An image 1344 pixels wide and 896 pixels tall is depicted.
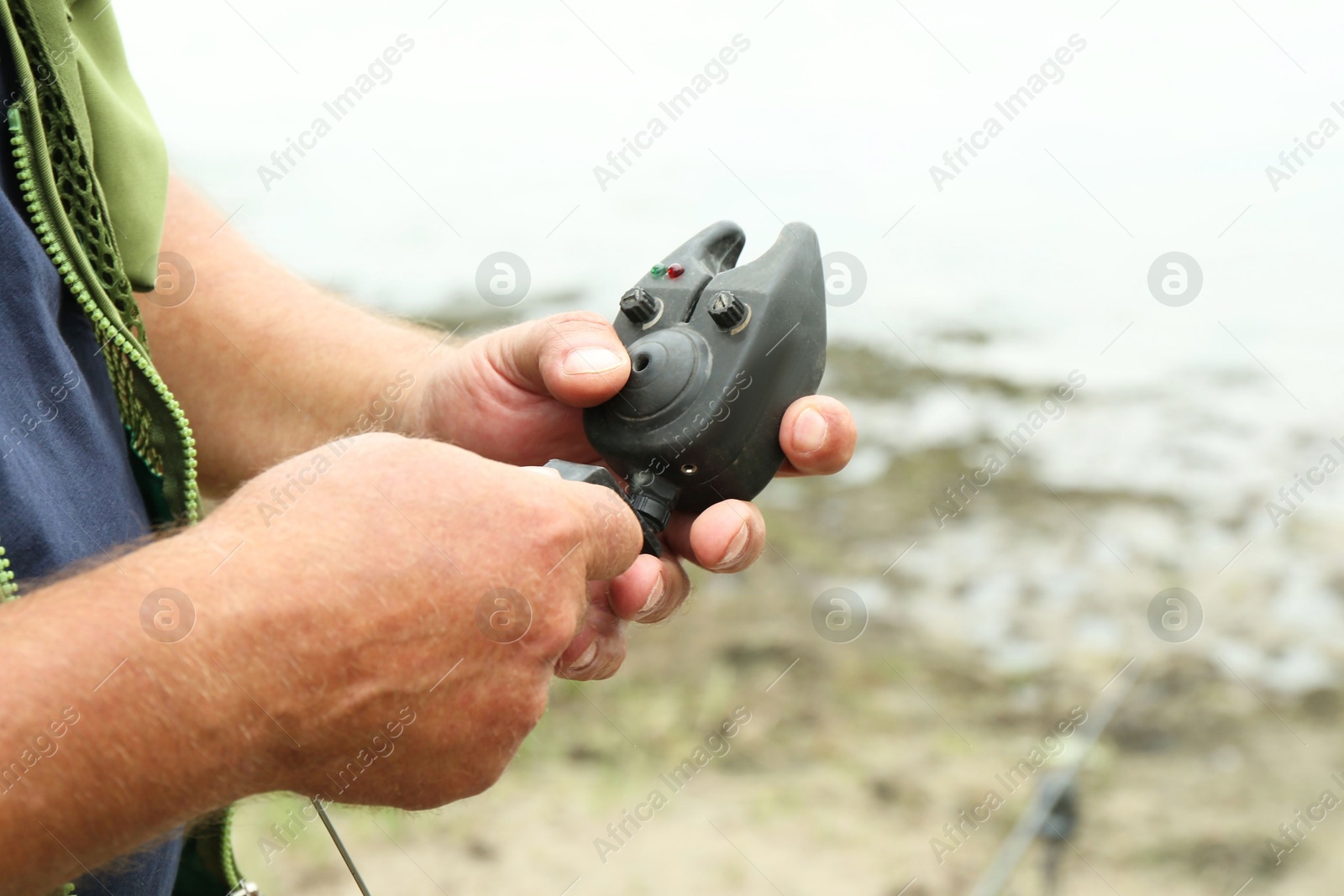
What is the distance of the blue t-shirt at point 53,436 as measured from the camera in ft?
3.25

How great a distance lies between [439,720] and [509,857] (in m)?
1.72

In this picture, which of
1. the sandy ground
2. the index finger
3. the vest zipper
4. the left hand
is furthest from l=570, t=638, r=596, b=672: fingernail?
the sandy ground

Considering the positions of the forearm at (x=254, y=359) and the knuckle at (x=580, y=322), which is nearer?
the knuckle at (x=580, y=322)

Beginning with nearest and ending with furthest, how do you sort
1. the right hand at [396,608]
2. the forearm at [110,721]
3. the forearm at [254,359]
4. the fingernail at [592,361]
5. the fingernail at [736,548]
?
the forearm at [110,721]
the right hand at [396,608]
the fingernail at [592,361]
the fingernail at [736,548]
the forearm at [254,359]

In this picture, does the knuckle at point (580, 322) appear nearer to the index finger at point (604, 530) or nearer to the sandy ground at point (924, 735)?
the index finger at point (604, 530)

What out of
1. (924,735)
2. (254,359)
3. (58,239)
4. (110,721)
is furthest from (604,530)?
(924,735)

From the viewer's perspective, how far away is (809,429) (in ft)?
4.62

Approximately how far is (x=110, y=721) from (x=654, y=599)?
738 mm

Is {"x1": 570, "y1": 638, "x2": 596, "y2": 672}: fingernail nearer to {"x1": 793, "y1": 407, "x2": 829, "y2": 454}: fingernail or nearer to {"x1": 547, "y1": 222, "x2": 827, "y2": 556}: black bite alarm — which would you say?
Answer: {"x1": 547, "y1": 222, "x2": 827, "y2": 556}: black bite alarm

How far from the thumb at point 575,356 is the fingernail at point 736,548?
10.5 inches

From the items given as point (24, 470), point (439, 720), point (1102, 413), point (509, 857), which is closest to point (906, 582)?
point (1102, 413)

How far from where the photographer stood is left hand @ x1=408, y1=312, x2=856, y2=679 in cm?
139

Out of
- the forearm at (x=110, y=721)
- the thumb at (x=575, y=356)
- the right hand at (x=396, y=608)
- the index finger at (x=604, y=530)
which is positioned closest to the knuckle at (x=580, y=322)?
the thumb at (x=575, y=356)

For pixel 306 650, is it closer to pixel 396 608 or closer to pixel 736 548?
pixel 396 608
